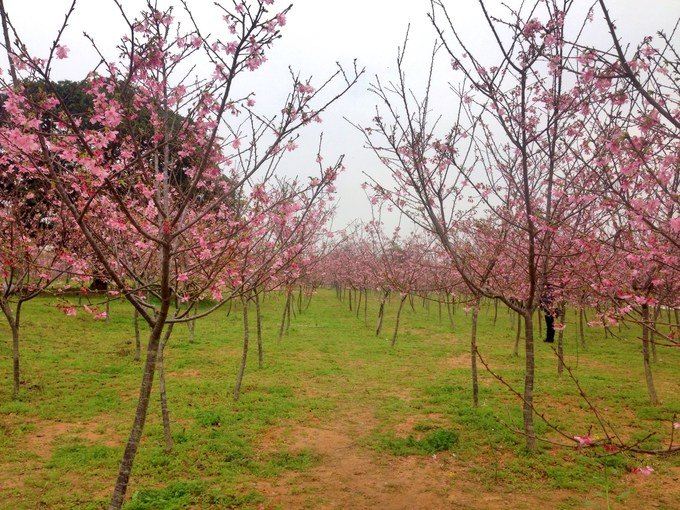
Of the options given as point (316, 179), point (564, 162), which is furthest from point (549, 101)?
point (316, 179)

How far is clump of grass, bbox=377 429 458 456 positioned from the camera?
302 inches

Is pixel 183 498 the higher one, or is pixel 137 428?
pixel 137 428

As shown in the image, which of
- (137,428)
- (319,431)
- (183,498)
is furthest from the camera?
(319,431)

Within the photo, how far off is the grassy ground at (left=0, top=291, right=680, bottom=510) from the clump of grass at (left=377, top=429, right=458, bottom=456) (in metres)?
0.03

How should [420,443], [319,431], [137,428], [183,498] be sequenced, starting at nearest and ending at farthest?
[137,428] < [183,498] < [420,443] < [319,431]

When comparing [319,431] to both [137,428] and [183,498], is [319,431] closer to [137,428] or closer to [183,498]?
[183,498]

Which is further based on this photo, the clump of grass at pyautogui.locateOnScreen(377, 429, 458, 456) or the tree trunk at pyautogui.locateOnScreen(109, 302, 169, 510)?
the clump of grass at pyautogui.locateOnScreen(377, 429, 458, 456)

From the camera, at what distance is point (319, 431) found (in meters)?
8.54

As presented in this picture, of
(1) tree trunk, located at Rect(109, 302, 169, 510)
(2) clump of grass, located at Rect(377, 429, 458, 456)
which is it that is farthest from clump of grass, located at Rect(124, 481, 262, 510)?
(2) clump of grass, located at Rect(377, 429, 458, 456)

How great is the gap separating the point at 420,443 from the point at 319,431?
6.40 ft

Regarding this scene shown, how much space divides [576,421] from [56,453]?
9.74 meters

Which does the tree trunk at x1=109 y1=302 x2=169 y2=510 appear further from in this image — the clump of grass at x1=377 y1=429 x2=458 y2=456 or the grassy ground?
the clump of grass at x1=377 y1=429 x2=458 y2=456

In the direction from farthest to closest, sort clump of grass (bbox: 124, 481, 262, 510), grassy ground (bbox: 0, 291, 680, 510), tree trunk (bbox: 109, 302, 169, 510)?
1. grassy ground (bbox: 0, 291, 680, 510)
2. clump of grass (bbox: 124, 481, 262, 510)
3. tree trunk (bbox: 109, 302, 169, 510)

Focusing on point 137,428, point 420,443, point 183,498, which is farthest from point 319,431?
point 137,428
